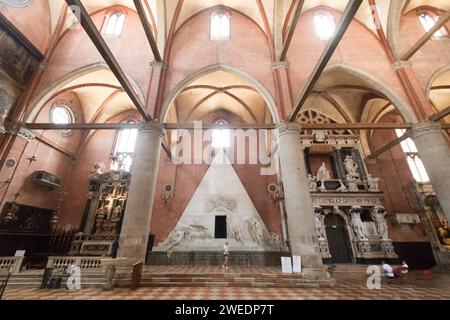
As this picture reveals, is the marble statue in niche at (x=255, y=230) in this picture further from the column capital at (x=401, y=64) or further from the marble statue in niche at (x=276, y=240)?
the column capital at (x=401, y=64)

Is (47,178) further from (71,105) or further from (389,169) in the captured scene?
(389,169)

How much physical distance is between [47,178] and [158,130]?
344 inches

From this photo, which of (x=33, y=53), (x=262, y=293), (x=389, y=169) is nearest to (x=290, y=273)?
(x=262, y=293)

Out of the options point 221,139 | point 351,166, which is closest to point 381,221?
point 351,166

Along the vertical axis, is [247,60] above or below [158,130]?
above

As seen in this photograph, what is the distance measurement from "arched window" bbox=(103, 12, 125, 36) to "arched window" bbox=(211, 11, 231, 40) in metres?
5.62

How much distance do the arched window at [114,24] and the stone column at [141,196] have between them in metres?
7.57

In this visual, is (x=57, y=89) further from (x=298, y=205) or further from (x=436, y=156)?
(x=436, y=156)

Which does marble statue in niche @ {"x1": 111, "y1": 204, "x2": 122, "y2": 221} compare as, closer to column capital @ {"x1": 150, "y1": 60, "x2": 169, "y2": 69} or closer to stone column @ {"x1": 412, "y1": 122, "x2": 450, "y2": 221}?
column capital @ {"x1": 150, "y1": 60, "x2": 169, "y2": 69}

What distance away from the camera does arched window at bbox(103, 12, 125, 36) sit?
39.8 feet

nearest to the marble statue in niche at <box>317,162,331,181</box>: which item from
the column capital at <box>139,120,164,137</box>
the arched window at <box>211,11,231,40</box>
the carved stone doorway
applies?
the carved stone doorway

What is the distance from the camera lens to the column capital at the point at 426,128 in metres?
9.09

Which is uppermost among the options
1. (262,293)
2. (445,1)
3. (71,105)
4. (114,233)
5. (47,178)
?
(445,1)

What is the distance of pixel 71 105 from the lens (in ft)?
47.1
